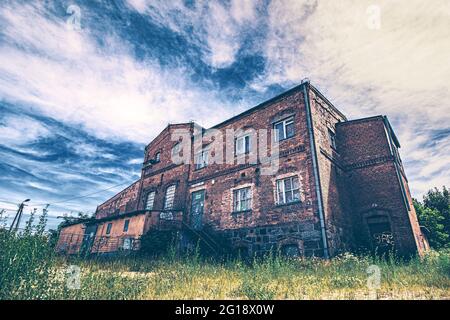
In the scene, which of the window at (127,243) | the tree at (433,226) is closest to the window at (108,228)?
the window at (127,243)

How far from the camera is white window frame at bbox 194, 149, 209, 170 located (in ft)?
51.1

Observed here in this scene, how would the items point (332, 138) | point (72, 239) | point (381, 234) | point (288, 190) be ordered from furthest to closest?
1. point (72, 239)
2. point (332, 138)
3. point (288, 190)
4. point (381, 234)

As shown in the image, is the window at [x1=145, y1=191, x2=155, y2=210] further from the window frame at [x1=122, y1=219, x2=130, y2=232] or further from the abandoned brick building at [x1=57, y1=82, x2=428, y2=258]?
the window frame at [x1=122, y1=219, x2=130, y2=232]

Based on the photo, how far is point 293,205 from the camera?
33.4 feet

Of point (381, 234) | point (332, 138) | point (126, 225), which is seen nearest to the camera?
point (381, 234)

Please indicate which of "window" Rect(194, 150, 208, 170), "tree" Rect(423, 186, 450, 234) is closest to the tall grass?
"window" Rect(194, 150, 208, 170)

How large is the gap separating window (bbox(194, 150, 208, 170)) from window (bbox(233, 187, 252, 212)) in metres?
3.54

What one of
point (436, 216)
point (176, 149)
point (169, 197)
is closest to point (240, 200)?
point (169, 197)

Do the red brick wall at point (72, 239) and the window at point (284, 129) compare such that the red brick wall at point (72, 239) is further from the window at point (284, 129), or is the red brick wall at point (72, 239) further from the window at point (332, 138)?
the window at point (332, 138)

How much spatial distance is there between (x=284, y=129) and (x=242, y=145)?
2610 millimetres

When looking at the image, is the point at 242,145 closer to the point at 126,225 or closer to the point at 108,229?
the point at 126,225

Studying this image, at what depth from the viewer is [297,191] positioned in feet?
34.2
